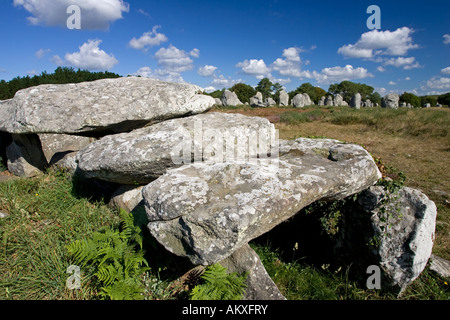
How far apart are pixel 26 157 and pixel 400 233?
7.65m

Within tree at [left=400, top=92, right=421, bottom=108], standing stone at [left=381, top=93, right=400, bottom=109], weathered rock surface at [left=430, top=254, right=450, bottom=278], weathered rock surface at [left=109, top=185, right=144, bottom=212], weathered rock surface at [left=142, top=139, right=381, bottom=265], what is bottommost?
weathered rock surface at [left=430, top=254, right=450, bottom=278]

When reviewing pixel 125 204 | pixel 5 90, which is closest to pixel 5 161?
pixel 125 204

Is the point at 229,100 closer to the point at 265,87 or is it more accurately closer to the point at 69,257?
the point at 69,257

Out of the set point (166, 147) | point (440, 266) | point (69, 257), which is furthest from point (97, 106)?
point (440, 266)

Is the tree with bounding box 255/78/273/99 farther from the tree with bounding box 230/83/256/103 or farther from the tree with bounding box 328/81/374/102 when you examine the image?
the tree with bounding box 328/81/374/102

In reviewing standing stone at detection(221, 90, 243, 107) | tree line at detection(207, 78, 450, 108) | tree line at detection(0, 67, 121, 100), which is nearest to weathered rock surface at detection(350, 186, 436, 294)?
tree line at detection(0, 67, 121, 100)

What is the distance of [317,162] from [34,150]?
6.48 meters

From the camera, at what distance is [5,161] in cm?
697

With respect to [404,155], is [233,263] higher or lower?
lower

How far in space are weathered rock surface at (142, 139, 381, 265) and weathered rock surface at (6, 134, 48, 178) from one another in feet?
15.7

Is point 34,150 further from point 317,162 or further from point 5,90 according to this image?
point 5,90

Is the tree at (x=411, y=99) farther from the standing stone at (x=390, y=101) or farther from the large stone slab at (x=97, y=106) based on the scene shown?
the large stone slab at (x=97, y=106)

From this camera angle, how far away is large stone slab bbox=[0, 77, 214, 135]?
4633 mm

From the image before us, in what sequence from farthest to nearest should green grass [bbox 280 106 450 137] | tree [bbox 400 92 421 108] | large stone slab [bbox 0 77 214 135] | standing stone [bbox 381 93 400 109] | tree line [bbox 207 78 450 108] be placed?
tree line [bbox 207 78 450 108] < tree [bbox 400 92 421 108] < standing stone [bbox 381 93 400 109] < green grass [bbox 280 106 450 137] < large stone slab [bbox 0 77 214 135]
